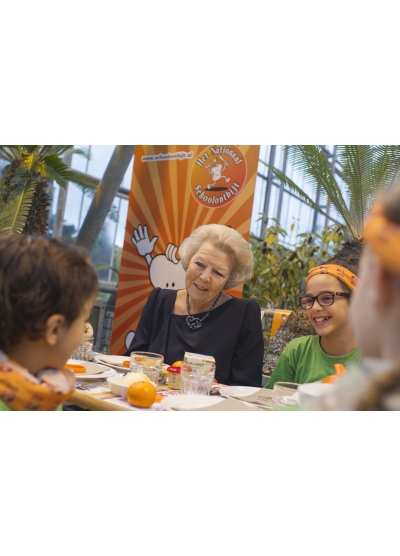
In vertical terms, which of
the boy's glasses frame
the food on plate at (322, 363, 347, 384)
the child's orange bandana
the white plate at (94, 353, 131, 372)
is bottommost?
the white plate at (94, 353, 131, 372)

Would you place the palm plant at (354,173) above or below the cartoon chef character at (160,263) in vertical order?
above

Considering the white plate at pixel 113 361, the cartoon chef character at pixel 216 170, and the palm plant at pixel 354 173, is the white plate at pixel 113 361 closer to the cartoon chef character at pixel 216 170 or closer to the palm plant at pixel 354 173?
the palm plant at pixel 354 173

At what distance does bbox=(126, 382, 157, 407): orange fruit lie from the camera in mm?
1843

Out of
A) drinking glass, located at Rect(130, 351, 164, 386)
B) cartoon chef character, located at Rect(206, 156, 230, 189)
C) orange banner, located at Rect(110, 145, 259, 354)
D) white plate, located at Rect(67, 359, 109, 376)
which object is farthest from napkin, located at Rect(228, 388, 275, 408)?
cartoon chef character, located at Rect(206, 156, 230, 189)

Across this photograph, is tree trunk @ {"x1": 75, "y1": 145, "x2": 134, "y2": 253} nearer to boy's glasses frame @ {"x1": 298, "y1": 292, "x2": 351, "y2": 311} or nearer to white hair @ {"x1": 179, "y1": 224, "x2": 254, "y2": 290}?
white hair @ {"x1": 179, "y1": 224, "x2": 254, "y2": 290}

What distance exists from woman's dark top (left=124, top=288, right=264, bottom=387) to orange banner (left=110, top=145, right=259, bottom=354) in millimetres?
1720

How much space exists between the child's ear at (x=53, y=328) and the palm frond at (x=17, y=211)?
16.2 ft

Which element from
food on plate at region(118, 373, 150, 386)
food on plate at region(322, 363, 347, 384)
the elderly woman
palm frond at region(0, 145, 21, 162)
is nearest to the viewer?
food on plate at region(322, 363, 347, 384)

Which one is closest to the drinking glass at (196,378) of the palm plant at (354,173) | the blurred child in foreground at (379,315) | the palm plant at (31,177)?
the blurred child in foreground at (379,315)

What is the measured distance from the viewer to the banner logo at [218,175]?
5152 millimetres

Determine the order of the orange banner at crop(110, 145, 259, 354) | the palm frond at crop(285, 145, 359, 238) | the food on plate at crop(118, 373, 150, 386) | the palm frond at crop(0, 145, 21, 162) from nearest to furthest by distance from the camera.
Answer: the food on plate at crop(118, 373, 150, 386), the orange banner at crop(110, 145, 259, 354), the palm frond at crop(285, 145, 359, 238), the palm frond at crop(0, 145, 21, 162)

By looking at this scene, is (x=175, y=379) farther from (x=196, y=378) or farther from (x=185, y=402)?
(x=185, y=402)

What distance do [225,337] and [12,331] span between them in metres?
2.24
